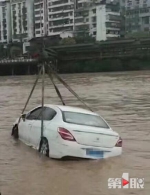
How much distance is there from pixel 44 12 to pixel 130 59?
6508 cm

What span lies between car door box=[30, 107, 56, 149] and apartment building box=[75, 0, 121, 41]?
108 m

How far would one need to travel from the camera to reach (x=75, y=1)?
12900 cm

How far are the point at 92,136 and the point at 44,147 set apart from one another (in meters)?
1.27

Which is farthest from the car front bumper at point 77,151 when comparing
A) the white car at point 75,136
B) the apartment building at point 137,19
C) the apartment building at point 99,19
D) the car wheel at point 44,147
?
the apartment building at point 137,19

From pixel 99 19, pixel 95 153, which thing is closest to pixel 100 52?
pixel 99 19

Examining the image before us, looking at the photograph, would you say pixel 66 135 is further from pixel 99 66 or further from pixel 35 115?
pixel 99 66

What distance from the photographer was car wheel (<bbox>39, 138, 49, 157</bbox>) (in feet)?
32.4

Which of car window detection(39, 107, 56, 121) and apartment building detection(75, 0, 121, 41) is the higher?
apartment building detection(75, 0, 121, 41)

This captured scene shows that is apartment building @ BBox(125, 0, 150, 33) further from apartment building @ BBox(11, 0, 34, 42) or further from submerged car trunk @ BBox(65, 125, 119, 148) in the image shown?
submerged car trunk @ BBox(65, 125, 119, 148)

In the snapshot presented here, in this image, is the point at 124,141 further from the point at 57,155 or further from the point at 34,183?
the point at 34,183

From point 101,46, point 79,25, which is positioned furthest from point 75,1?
point 101,46

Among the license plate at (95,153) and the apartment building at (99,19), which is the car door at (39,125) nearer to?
the license plate at (95,153)

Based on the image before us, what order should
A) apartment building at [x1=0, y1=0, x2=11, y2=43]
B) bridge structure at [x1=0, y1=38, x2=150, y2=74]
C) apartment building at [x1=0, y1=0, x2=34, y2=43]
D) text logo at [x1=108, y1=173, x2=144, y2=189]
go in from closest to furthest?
1. text logo at [x1=108, y1=173, x2=144, y2=189]
2. bridge structure at [x1=0, y1=38, x2=150, y2=74]
3. apartment building at [x1=0, y1=0, x2=34, y2=43]
4. apartment building at [x1=0, y1=0, x2=11, y2=43]

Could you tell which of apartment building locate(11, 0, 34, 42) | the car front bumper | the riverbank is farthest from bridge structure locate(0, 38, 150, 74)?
the car front bumper
